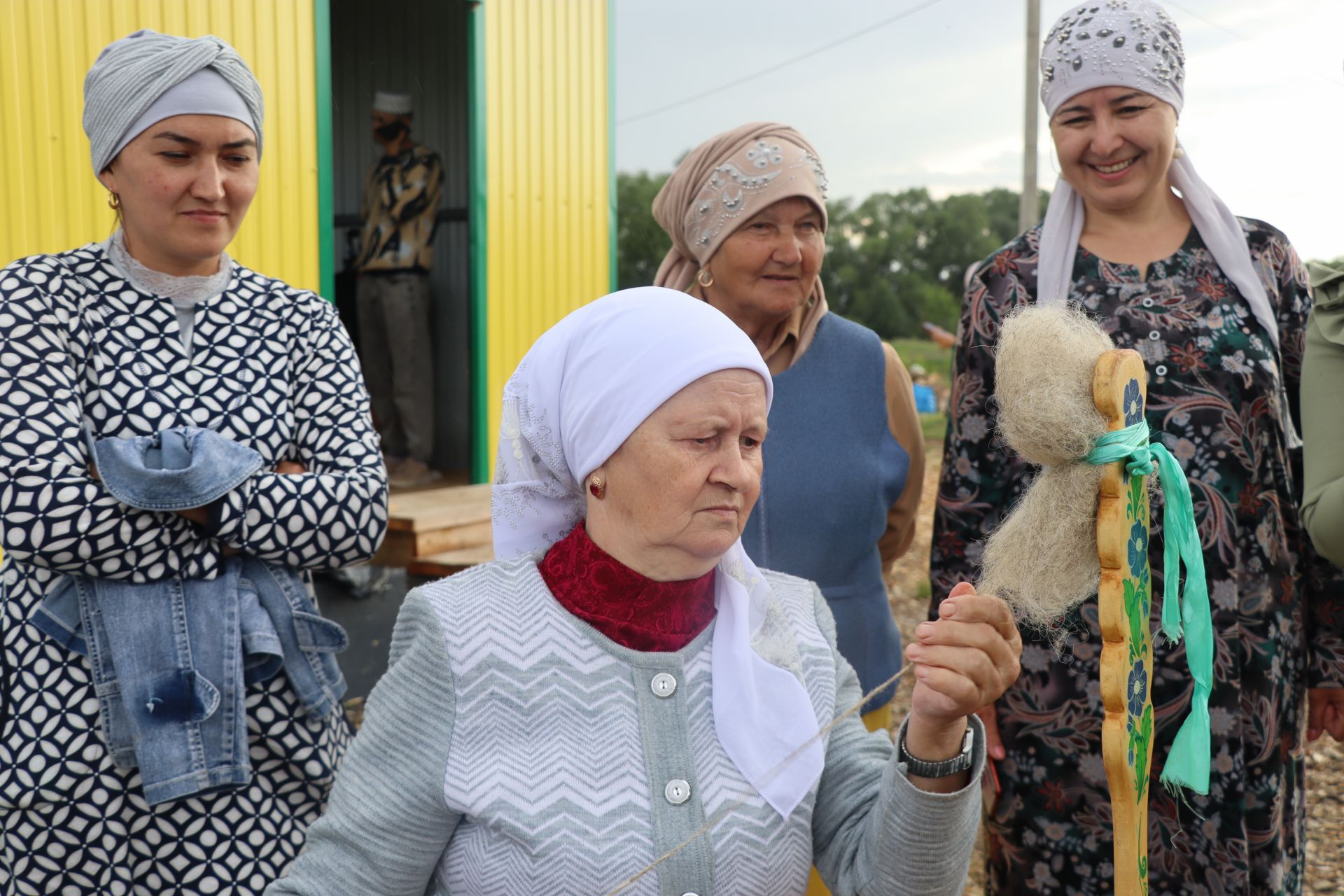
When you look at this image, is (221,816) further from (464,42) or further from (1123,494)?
(464,42)

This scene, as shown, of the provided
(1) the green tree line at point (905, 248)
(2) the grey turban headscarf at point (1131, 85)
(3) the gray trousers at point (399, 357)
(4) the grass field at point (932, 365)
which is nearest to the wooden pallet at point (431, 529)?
(3) the gray trousers at point (399, 357)

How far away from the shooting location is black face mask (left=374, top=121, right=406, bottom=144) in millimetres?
8555

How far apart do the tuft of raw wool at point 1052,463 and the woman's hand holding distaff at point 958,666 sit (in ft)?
0.36

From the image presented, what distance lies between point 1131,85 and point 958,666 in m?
1.72

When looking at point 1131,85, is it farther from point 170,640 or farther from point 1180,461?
point 170,640

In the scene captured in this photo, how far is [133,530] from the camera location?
2418 millimetres

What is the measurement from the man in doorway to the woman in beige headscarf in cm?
596

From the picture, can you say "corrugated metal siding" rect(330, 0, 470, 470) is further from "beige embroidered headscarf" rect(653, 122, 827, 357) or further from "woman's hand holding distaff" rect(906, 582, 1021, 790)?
"woman's hand holding distaff" rect(906, 582, 1021, 790)

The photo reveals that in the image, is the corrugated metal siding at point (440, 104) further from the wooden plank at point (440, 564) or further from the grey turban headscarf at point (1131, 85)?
the grey turban headscarf at point (1131, 85)

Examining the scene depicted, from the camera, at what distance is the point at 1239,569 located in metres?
2.65

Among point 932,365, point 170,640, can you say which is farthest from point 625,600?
point 932,365

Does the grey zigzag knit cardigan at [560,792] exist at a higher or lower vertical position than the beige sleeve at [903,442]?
lower

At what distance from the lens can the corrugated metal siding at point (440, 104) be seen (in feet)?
31.0

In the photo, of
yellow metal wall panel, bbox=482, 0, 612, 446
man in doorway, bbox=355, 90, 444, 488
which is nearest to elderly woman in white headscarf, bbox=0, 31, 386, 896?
yellow metal wall panel, bbox=482, 0, 612, 446
